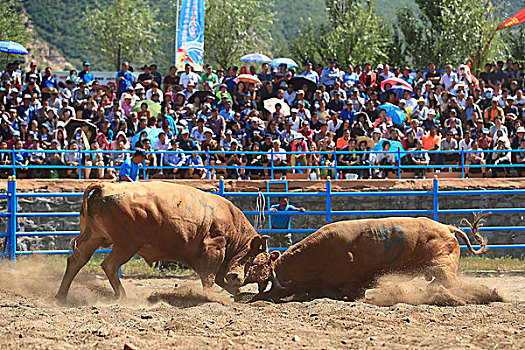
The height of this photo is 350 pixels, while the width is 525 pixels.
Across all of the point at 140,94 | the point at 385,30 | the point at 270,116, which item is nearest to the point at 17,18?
the point at 385,30

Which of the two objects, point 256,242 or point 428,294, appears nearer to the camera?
point 428,294

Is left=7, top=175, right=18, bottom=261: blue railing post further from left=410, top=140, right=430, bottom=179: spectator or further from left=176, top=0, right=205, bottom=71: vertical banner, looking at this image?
left=176, top=0, right=205, bottom=71: vertical banner

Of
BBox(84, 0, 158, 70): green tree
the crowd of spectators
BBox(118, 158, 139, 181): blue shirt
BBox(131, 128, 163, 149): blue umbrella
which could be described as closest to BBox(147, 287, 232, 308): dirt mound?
BBox(118, 158, 139, 181): blue shirt

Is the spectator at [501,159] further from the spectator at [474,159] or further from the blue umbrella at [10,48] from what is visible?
the blue umbrella at [10,48]

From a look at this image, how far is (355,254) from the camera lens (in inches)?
305

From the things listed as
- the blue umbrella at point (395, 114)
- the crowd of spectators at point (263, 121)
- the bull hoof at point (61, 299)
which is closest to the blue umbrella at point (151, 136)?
the crowd of spectators at point (263, 121)

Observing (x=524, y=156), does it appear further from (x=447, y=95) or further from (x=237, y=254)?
(x=237, y=254)

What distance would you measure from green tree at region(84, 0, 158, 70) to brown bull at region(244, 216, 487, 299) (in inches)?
1283

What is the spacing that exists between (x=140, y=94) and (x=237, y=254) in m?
9.34

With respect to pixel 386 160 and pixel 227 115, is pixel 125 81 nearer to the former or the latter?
pixel 227 115

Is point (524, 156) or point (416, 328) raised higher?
point (524, 156)

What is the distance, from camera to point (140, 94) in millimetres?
16859

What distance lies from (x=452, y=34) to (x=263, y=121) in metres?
19.3

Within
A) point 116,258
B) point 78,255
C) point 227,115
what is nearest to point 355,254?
point 116,258
